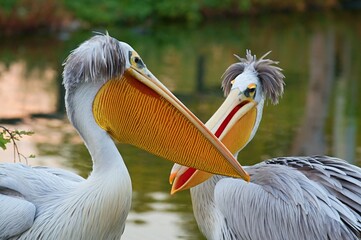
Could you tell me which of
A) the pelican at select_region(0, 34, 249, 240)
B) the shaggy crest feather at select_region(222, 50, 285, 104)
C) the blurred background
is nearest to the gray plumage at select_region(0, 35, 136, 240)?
the pelican at select_region(0, 34, 249, 240)

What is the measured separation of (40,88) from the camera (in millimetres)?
12031

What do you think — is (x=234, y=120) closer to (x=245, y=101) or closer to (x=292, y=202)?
(x=245, y=101)

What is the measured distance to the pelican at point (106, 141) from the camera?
4051mm

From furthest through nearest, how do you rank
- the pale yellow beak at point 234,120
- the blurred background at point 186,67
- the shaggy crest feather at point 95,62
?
the blurred background at point 186,67 → the pale yellow beak at point 234,120 → the shaggy crest feather at point 95,62

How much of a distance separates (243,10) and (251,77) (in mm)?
18899

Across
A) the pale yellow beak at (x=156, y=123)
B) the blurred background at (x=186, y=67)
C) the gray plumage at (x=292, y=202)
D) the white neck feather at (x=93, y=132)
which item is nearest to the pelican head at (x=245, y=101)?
the gray plumage at (x=292, y=202)

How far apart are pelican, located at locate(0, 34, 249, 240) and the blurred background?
1953mm

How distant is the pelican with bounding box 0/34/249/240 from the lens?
4.05 meters

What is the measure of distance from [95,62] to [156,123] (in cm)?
38

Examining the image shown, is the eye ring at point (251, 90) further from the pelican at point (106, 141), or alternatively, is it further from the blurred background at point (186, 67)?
the blurred background at point (186, 67)

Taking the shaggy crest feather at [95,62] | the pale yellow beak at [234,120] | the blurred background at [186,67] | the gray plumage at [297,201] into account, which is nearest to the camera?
the shaggy crest feather at [95,62]

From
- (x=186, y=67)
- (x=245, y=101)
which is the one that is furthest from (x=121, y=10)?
(x=245, y=101)

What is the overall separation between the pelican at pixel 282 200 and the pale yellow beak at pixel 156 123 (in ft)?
1.42

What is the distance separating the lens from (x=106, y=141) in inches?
160
